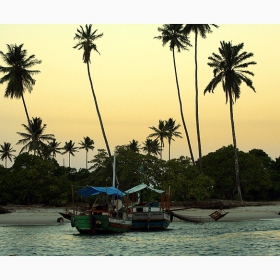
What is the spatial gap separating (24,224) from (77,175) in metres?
45.6

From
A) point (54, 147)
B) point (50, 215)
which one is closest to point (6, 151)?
point (54, 147)

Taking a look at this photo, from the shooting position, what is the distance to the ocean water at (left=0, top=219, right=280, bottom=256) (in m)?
27.3

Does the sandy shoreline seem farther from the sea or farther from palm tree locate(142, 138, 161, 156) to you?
palm tree locate(142, 138, 161, 156)

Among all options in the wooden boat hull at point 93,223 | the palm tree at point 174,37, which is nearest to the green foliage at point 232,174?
the palm tree at point 174,37

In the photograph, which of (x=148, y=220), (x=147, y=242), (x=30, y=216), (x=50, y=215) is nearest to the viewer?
(x=147, y=242)

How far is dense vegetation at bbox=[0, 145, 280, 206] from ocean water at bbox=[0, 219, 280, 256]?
12.4 meters

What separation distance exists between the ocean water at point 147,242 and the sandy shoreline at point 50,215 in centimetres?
396

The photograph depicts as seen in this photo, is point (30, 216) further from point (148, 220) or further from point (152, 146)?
point (152, 146)

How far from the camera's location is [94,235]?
36.8 meters

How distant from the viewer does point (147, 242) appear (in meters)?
32.5

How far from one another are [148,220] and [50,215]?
44.7ft

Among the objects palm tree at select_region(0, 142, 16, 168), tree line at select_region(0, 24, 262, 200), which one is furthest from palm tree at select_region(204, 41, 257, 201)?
palm tree at select_region(0, 142, 16, 168)

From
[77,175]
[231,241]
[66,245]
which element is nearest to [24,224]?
[66,245]

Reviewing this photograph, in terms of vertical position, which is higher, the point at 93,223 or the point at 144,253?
the point at 93,223
